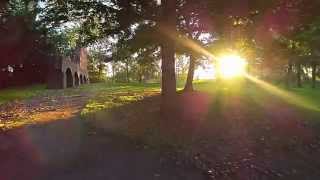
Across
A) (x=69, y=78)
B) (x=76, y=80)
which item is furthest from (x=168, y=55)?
(x=76, y=80)

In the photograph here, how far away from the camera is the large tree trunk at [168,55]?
1498 centimetres

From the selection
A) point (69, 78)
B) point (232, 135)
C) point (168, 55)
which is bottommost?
point (232, 135)

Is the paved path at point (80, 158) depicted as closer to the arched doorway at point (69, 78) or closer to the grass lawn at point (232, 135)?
the grass lawn at point (232, 135)

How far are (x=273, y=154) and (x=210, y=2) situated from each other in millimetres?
3979

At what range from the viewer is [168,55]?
15625 mm

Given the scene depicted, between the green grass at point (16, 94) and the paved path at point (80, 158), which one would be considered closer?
the paved path at point (80, 158)

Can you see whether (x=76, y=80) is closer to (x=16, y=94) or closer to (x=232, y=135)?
(x=16, y=94)

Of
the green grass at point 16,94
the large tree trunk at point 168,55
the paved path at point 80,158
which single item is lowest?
the green grass at point 16,94

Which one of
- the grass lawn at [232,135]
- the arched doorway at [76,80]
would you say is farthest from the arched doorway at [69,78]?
the grass lawn at [232,135]

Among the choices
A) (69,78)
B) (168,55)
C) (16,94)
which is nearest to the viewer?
(168,55)

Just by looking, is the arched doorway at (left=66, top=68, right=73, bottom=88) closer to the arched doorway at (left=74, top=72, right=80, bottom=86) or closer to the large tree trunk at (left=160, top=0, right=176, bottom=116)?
the arched doorway at (left=74, top=72, right=80, bottom=86)

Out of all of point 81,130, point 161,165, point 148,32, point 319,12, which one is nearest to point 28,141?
point 81,130

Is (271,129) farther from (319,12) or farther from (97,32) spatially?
(97,32)

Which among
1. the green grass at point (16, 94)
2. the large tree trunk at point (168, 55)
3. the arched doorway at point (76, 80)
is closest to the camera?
the large tree trunk at point (168, 55)
